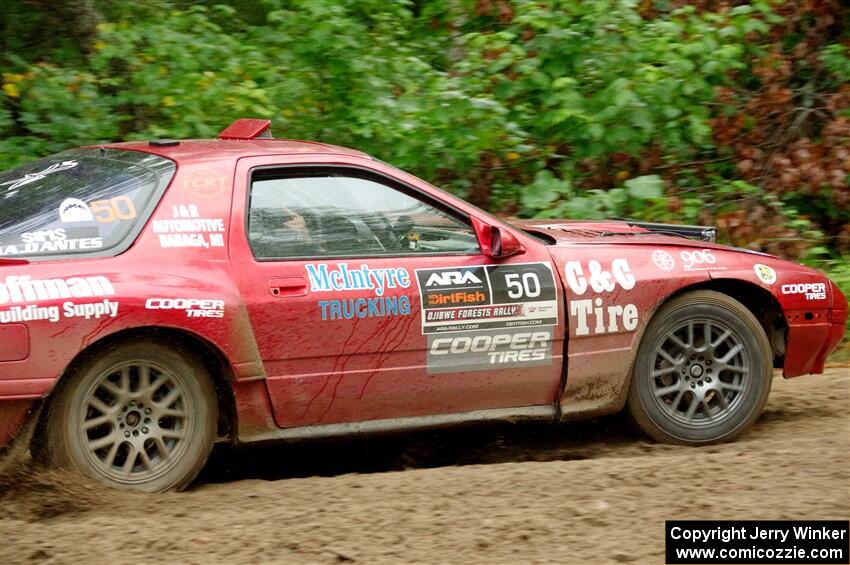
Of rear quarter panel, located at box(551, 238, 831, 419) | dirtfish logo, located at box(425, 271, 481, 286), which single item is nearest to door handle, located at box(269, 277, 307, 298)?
dirtfish logo, located at box(425, 271, 481, 286)

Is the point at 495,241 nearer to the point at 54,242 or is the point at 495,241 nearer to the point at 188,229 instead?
the point at 188,229

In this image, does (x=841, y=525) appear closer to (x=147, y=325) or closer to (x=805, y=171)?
(x=147, y=325)

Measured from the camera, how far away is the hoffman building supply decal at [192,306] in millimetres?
4684

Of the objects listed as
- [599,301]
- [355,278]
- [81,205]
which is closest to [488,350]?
[599,301]

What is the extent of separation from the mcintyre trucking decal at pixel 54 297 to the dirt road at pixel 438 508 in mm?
655

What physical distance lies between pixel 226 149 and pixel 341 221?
640mm

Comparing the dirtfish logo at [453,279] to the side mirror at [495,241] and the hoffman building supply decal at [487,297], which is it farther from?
the side mirror at [495,241]

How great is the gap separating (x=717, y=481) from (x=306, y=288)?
1.93 metres

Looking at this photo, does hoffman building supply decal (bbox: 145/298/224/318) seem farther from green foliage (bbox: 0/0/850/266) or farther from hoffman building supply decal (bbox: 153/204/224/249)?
green foliage (bbox: 0/0/850/266)

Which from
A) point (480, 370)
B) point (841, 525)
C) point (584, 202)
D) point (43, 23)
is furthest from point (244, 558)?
point (43, 23)

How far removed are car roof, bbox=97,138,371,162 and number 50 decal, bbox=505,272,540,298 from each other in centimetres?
93

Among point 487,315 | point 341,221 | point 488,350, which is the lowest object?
point 488,350

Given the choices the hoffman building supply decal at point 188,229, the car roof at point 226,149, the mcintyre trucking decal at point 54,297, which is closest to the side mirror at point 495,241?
the car roof at point 226,149

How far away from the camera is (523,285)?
17.7 feet
